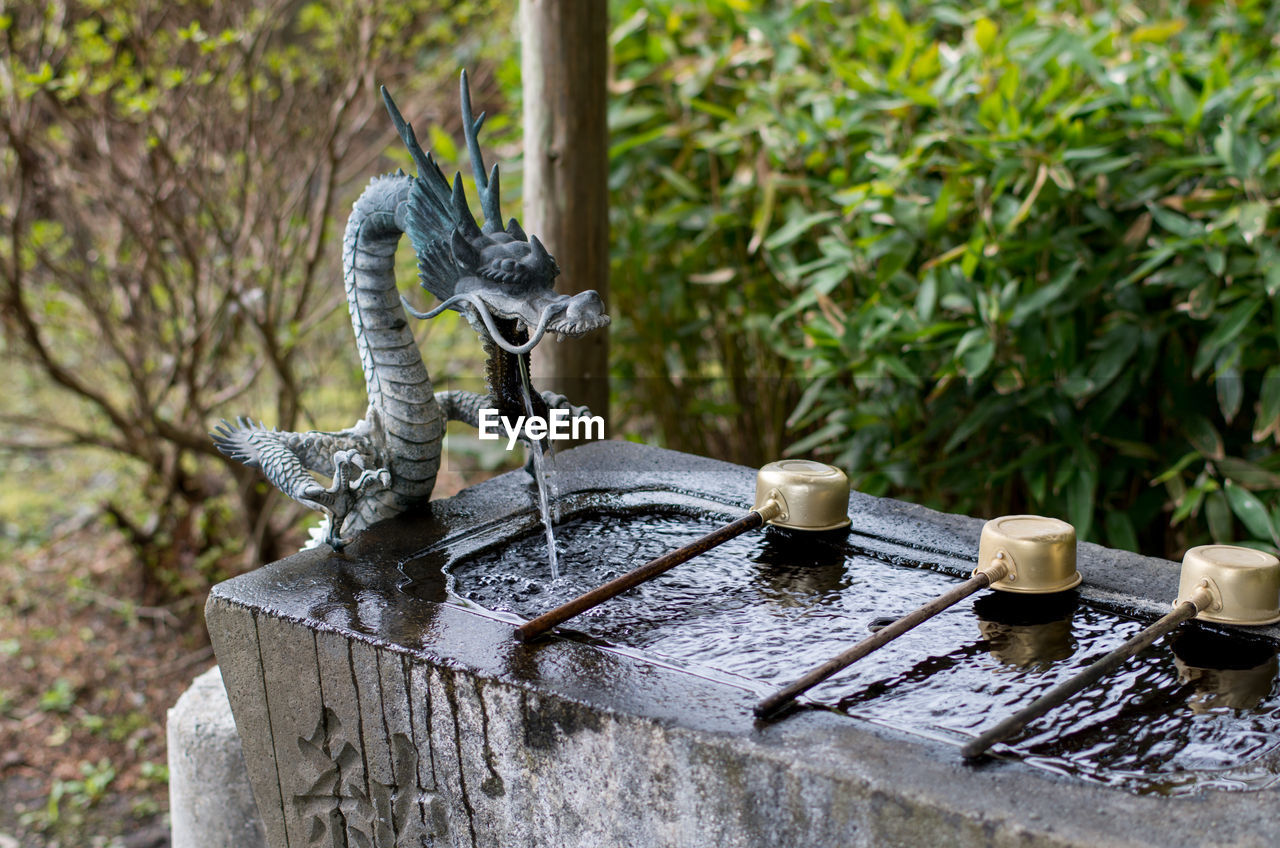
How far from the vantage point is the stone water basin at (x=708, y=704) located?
1.36 metres

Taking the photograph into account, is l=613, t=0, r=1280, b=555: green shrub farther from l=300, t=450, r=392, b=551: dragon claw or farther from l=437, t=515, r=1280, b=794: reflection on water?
l=300, t=450, r=392, b=551: dragon claw

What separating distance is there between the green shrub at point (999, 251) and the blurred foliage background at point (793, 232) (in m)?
0.01

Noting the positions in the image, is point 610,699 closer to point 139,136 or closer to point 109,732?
point 109,732

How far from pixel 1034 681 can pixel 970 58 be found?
8.38 ft

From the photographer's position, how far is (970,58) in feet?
11.9

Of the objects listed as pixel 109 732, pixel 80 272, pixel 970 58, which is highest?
pixel 970 58

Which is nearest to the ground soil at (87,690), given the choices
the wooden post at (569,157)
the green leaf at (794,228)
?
the wooden post at (569,157)

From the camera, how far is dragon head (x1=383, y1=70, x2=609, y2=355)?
1.83m

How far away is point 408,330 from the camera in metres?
2.13

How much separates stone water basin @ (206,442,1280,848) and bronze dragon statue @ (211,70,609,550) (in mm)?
147

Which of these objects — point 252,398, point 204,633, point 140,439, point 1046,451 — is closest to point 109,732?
point 204,633

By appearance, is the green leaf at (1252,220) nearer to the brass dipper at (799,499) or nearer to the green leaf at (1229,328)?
the green leaf at (1229,328)

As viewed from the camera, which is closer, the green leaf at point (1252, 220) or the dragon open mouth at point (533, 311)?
the dragon open mouth at point (533, 311)

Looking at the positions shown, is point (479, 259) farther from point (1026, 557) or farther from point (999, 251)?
point (999, 251)
